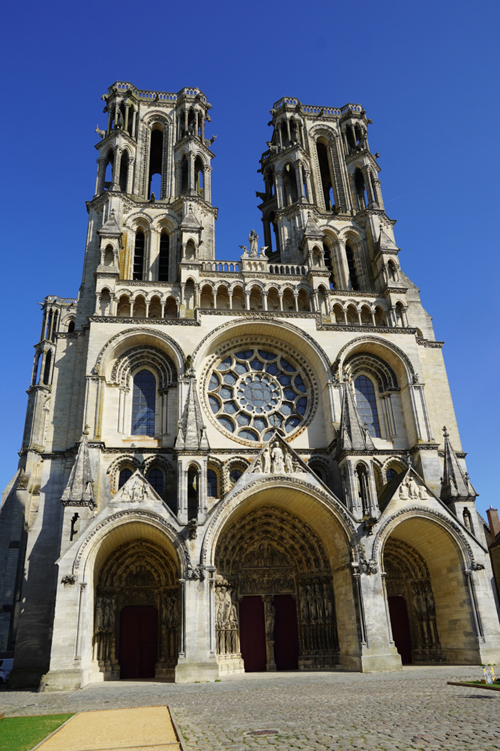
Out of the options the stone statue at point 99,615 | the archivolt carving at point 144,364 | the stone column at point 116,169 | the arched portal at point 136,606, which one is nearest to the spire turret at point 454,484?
the arched portal at point 136,606

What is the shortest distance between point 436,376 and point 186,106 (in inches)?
828

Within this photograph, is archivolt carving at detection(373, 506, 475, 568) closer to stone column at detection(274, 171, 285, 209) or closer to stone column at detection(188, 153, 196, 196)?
stone column at detection(274, 171, 285, 209)

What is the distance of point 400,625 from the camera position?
2217 cm

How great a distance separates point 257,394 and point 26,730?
55.0 feet

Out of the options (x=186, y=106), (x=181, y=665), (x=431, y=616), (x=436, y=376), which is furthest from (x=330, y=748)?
(x=186, y=106)

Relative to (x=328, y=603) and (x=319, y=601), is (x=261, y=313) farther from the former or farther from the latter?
(x=328, y=603)

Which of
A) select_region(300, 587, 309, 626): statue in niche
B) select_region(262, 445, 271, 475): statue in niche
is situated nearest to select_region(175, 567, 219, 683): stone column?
select_region(262, 445, 271, 475): statue in niche

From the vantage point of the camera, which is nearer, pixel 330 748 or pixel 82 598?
pixel 330 748

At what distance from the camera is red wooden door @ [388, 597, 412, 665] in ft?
71.8

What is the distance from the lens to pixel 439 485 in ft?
73.2

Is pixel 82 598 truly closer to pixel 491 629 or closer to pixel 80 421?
pixel 80 421

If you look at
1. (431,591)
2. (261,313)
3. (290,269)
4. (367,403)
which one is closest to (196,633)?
(431,591)

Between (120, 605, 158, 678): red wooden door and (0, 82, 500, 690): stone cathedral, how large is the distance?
8 cm

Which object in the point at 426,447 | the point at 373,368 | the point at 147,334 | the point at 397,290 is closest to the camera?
the point at 426,447
